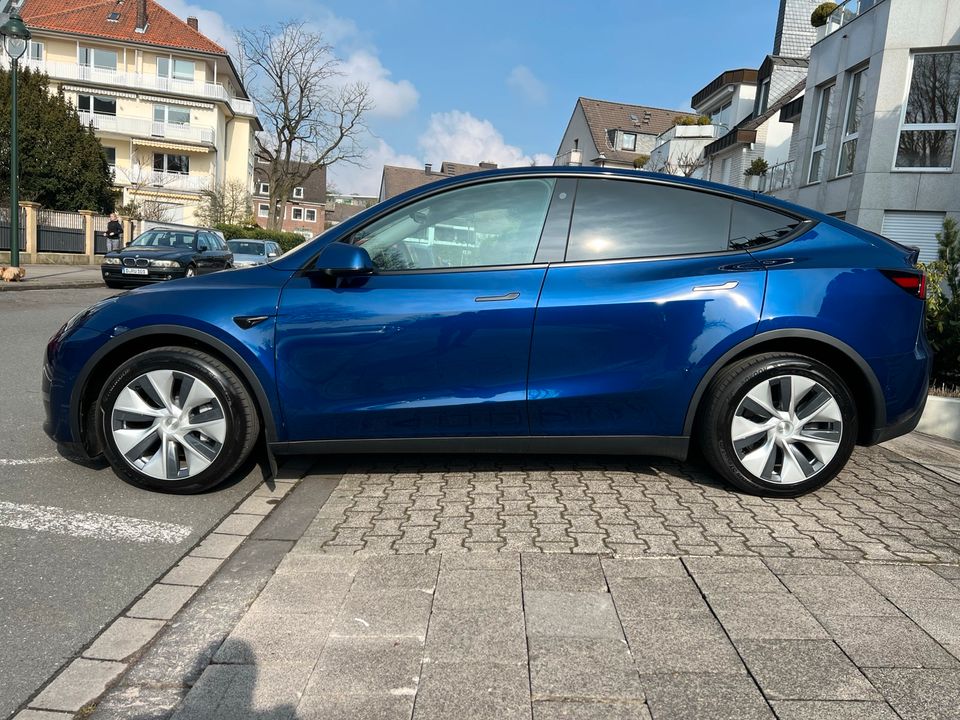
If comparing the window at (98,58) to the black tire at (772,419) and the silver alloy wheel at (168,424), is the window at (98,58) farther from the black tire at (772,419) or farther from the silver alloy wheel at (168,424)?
the black tire at (772,419)

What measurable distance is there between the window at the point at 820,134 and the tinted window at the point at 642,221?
1708 cm

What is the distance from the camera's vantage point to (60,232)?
2481 cm

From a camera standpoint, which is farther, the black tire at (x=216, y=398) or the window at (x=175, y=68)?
the window at (x=175, y=68)

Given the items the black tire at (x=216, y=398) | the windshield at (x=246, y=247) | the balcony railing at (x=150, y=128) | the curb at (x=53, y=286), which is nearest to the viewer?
the black tire at (x=216, y=398)

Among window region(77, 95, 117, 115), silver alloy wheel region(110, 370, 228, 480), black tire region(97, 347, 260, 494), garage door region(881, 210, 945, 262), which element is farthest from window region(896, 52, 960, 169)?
window region(77, 95, 117, 115)

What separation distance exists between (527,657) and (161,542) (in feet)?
6.36

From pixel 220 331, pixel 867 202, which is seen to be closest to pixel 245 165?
pixel 867 202

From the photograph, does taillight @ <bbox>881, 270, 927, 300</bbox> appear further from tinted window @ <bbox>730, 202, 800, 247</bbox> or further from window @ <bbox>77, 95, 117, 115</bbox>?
window @ <bbox>77, 95, 117, 115</bbox>

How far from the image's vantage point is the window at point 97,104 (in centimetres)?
5378

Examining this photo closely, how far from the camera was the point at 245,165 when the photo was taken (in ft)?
205

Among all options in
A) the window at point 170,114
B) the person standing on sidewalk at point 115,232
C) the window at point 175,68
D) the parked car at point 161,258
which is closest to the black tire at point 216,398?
the parked car at point 161,258

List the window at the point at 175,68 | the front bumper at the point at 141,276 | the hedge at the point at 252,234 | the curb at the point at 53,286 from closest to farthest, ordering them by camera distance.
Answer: the curb at the point at 53,286 < the front bumper at the point at 141,276 < the hedge at the point at 252,234 < the window at the point at 175,68

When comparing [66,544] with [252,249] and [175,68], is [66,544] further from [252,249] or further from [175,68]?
[175,68]

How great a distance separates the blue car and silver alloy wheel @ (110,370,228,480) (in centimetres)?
1
